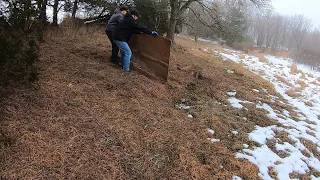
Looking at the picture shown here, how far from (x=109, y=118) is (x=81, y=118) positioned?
465 mm

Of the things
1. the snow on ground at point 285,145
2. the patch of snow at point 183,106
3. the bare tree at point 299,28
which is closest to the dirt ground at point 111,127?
the patch of snow at point 183,106

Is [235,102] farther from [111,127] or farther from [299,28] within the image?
[299,28]

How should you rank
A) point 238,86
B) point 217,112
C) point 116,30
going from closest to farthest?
point 217,112 < point 116,30 < point 238,86

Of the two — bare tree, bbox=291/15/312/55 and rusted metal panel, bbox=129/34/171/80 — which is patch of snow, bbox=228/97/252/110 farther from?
bare tree, bbox=291/15/312/55

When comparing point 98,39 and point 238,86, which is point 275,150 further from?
point 98,39

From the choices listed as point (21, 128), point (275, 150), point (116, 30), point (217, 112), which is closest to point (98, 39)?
point (116, 30)

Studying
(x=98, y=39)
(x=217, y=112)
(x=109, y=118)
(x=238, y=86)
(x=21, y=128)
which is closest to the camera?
(x=21, y=128)

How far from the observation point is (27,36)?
4641 millimetres

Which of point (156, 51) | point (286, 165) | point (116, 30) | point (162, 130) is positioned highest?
point (116, 30)

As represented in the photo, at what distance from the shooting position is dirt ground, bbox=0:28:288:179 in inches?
132

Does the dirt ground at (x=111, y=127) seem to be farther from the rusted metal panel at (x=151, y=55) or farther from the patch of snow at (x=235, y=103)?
the rusted metal panel at (x=151, y=55)

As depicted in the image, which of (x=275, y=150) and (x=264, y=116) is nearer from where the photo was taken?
(x=275, y=150)

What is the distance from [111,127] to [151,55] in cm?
323

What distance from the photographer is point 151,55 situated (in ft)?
23.1
